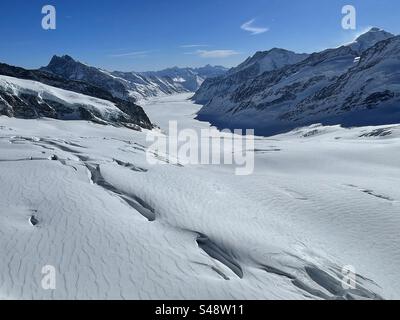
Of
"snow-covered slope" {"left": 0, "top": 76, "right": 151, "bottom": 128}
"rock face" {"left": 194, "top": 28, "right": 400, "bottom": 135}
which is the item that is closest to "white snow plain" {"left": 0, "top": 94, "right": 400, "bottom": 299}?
"snow-covered slope" {"left": 0, "top": 76, "right": 151, "bottom": 128}

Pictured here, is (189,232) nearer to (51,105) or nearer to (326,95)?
(51,105)

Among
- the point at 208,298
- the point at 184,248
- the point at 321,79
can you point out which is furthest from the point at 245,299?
the point at 321,79

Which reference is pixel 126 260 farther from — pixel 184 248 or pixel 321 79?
pixel 321 79

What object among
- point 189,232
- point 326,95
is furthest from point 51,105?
point 326,95

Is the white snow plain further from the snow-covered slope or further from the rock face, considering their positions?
the rock face

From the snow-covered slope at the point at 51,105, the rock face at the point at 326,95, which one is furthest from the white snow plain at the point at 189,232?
the rock face at the point at 326,95

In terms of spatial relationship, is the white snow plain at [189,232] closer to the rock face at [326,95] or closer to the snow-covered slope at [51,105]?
the snow-covered slope at [51,105]
